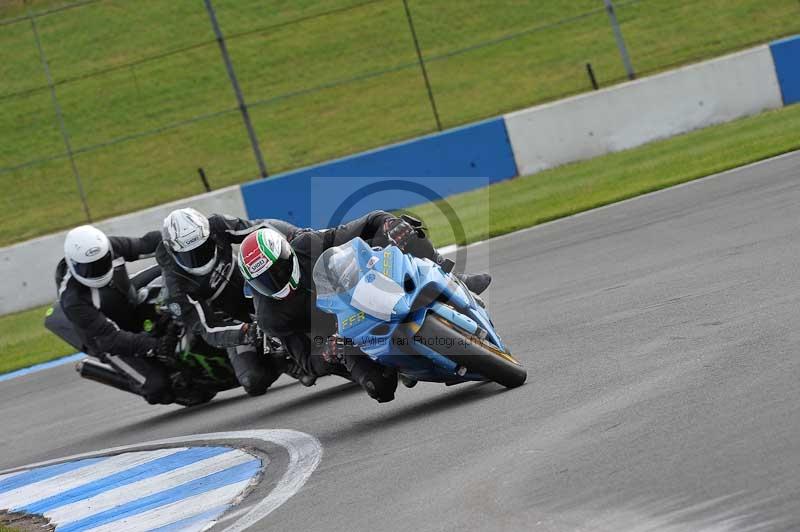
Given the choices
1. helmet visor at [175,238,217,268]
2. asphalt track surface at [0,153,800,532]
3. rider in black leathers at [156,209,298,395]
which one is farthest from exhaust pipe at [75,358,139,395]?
helmet visor at [175,238,217,268]

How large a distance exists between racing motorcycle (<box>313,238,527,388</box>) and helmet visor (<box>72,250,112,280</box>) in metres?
3.44

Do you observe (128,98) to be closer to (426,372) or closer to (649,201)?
(649,201)

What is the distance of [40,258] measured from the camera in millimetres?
19047

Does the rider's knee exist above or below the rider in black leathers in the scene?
below

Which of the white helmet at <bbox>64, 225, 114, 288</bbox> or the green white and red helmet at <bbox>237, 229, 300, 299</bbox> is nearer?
the green white and red helmet at <bbox>237, 229, 300, 299</bbox>

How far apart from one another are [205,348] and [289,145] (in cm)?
1657

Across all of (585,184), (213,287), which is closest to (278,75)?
(585,184)

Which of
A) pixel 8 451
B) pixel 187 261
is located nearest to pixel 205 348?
pixel 187 261

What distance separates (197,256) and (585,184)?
328 inches

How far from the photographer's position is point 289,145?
26656 millimetres

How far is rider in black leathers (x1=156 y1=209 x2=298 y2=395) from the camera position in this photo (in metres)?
9.70

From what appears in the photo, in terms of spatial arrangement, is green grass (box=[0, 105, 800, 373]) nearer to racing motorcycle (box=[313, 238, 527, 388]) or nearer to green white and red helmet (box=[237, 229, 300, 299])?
green white and red helmet (box=[237, 229, 300, 299])

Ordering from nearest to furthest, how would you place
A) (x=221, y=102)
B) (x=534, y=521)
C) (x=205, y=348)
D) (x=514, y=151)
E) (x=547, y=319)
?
(x=534, y=521) < (x=547, y=319) < (x=205, y=348) < (x=514, y=151) < (x=221, y=102)

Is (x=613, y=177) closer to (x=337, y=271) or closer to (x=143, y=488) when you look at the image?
(x=337, y=271)
